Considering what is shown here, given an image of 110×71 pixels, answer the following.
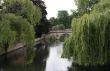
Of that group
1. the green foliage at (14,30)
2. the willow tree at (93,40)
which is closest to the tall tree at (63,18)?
the green foliage at (14,30)

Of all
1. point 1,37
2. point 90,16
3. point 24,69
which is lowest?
point 24,69

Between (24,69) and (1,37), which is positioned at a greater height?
(1,37)

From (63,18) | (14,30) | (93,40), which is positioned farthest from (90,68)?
(63,18)

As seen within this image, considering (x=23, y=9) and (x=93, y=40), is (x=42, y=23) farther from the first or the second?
(x=93, y=40)

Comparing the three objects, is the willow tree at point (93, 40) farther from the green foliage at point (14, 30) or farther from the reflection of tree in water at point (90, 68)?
the green foliage at point (14, 30)

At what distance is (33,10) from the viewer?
21656mm

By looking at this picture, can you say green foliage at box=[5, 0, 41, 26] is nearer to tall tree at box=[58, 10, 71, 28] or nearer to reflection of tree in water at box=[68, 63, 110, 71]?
reflection of tree in water at box=[68, 63, 110, 71]

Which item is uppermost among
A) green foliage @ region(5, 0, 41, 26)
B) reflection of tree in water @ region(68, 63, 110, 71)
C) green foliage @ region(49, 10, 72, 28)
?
green foliage @ region(5, 0, 41, 26)

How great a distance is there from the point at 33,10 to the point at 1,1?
9.73 ft

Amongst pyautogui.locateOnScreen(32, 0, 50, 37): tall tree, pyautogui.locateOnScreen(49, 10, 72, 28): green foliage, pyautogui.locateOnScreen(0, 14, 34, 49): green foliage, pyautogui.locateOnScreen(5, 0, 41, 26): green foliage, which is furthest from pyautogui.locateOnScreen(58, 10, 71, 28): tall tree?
pyautogui.locateOnScreen(0, 14, 34, 49): green foliage

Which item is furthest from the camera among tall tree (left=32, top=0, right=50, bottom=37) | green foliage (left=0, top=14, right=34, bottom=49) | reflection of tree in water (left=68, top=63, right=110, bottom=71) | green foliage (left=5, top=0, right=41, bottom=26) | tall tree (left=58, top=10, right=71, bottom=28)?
tall tree (left=58, top=10, right=71, bottom=28)

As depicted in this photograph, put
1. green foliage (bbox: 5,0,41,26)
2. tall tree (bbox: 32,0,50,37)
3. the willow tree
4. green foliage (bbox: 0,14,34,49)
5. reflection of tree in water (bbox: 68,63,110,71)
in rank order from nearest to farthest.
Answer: the willow tree, reflection of tree in water (bbox: 68,63,110,71), green foliage (bbox: 0,14,34,49), green foliage (bbox: 5,0,41,26), tall tree (bbox: 32,0,50,37)

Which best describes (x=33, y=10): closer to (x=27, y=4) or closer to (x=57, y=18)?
(x=27, y=4)

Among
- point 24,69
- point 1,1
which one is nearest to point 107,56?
point 24,69
